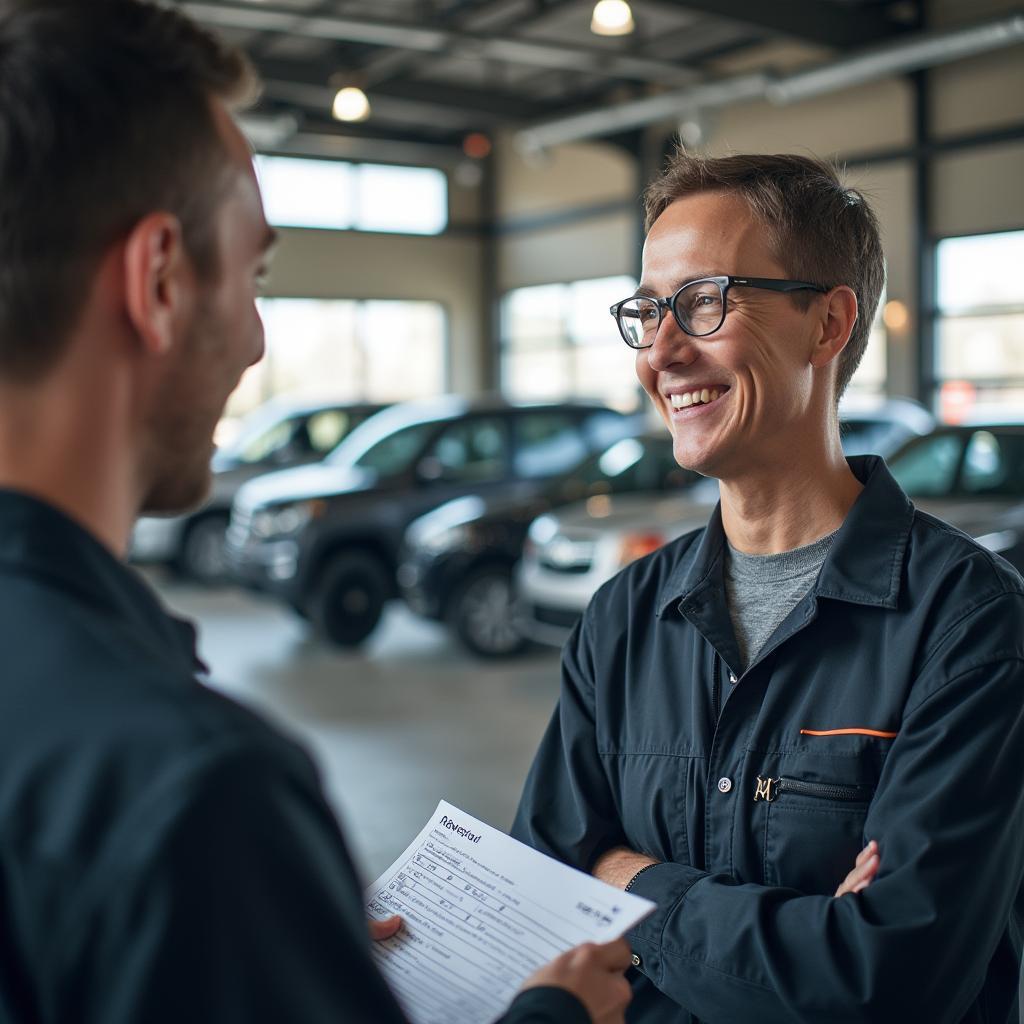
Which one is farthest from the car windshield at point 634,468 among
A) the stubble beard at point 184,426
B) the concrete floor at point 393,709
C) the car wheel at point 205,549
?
the stubble beard at point 184,426

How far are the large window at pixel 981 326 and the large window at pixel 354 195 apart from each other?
27.5ft

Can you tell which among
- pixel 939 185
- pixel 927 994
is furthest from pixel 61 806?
pixel 939 185

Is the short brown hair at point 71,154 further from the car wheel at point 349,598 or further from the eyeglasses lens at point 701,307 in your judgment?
the car wheel at point 349,598

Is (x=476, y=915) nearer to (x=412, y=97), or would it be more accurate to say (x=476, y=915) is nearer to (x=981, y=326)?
(x=981, y=326)

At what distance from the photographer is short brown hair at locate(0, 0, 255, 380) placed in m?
0.82

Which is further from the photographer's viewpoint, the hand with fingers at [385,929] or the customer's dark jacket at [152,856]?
the hand with fingers at [385,929]

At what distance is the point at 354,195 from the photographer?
59.4 feet

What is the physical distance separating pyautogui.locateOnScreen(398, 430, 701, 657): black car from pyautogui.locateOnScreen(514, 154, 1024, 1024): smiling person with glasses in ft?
19.1

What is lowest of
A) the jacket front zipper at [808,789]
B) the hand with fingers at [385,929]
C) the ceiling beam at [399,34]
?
the hand with fingers at [385,929]

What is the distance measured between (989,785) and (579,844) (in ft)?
1.83

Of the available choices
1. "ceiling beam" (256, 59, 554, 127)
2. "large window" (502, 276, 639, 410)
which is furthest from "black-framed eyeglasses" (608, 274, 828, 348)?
"large window" (502, 276, 639, 410)

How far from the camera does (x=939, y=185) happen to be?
13.2 m

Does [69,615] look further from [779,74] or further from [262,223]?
[779,74]

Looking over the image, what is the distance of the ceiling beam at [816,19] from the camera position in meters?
10.7
